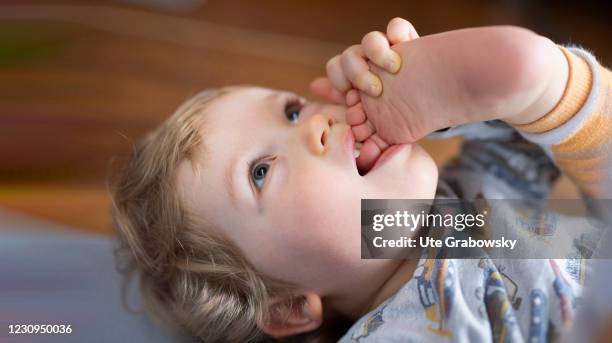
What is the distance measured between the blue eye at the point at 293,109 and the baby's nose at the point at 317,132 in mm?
49

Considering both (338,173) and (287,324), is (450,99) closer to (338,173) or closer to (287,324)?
(338,173)

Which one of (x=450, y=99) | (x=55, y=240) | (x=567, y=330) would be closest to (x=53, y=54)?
(x=55, y=240)

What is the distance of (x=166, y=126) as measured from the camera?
0.67 metres

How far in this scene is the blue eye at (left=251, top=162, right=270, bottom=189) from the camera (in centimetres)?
59

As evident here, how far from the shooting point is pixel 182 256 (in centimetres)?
64

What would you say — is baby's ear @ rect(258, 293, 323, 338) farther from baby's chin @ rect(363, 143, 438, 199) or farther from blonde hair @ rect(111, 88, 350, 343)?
baby's chin @ rect(363, 143, 438, 199)

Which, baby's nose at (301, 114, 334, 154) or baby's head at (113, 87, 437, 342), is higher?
baby's nose at (301, 114, 334, 154)

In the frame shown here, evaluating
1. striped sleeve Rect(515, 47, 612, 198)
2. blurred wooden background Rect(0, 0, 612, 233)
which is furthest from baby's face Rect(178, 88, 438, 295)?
blurred wooden background Rect(0, 0, 612, 233)

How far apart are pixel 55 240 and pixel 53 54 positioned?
29 cm

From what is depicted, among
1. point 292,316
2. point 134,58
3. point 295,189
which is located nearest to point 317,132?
point 295,189

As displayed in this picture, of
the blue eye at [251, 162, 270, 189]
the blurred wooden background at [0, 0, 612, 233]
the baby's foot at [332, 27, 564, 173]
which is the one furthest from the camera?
the blurred wooden background at [0, 0, 612, 233]

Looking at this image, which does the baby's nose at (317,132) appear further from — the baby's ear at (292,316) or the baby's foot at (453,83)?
the baby's ear at (292,316)

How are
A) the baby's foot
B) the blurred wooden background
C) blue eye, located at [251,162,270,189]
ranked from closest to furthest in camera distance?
the baby's foot, blue eye, located at [251,162,270,189], the blurred wooden background

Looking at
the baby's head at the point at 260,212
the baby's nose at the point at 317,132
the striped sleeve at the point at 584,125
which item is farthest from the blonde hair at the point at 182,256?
the striped sleeve at the point at 584,125
